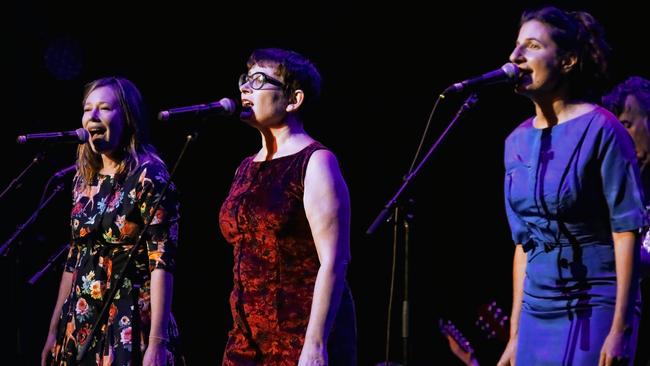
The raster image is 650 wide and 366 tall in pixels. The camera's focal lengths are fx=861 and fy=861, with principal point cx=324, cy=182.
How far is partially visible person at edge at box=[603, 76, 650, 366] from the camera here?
3645 mm

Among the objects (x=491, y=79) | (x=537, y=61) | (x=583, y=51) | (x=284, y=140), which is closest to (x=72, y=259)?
(x=284, y=140)

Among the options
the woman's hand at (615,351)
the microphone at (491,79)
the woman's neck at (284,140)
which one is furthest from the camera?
the woman's neck at (284,140)

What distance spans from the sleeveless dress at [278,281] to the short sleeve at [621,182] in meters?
1.04

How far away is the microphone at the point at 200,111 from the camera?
302 cm

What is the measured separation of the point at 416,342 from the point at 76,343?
2949 mm

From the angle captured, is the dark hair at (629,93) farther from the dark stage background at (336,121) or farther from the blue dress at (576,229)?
the dark stage background at (336,121)

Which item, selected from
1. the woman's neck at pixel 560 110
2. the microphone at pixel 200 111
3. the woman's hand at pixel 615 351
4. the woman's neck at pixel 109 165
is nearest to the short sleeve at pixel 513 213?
the woman's neck at pixel 560 110

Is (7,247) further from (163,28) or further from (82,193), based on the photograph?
(163,28)

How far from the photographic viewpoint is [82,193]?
13.3 feet

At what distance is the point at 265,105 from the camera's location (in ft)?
11.1

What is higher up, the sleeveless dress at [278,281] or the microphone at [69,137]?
the microphone at [69,137]

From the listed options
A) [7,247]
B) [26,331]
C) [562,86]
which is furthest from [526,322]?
[26,331]

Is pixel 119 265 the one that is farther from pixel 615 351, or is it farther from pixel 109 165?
pixel 615 351

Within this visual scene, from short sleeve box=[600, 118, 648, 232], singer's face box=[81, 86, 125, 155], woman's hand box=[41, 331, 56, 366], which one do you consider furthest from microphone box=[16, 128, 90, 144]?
short sleeve box=[600, 118, 648, 232]
